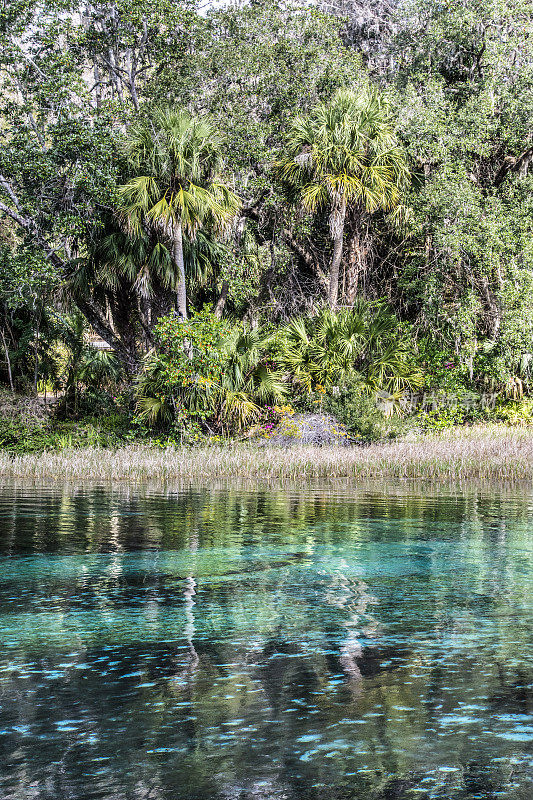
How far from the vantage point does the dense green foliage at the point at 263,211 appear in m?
21.1

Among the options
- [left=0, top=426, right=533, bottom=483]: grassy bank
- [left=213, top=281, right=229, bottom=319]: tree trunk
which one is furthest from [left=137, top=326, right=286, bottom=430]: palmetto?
[left=0, top=426, right=533, bottom=483]: grassy bank

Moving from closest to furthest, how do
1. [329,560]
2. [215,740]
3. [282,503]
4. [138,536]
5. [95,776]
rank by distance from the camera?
[95,776] < [215,740] < [329,560] < [138,536] < [282,503]

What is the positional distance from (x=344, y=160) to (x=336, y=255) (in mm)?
2467

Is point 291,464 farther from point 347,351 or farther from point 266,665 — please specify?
point 266,665

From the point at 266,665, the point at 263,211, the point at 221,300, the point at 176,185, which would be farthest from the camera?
the point at 263,211

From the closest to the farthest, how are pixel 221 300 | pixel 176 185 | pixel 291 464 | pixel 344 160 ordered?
1. pixel 291 464
2. pixel 176 185
3. pixel 344 160
4. pixel 221 300

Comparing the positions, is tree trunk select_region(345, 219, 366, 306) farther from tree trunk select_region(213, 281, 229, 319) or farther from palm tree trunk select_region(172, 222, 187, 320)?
palm tree trunk select_region(172, 222, 187, 320)

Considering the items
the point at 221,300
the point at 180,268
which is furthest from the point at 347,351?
the point at 180,268

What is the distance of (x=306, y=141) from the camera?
23.6m

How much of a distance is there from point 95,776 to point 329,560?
180 inches

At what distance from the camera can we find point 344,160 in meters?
23.2

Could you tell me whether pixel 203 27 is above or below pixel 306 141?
above

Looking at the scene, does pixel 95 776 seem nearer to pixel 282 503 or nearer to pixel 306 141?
pixel 282 503

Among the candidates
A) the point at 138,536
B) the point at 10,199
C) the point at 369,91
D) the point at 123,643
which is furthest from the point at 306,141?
→ the point at 123,643
